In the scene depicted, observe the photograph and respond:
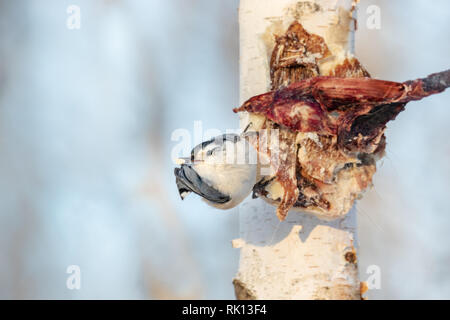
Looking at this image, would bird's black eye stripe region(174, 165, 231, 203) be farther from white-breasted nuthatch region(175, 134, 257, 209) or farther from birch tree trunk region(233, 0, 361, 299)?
birch tree trunk region(233, 0, 361, 299)

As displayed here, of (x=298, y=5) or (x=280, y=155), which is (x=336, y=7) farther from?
(x=280, y=155)

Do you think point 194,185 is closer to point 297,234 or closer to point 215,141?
point 215,141

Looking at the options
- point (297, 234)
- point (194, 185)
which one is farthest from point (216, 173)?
point (297, 234)

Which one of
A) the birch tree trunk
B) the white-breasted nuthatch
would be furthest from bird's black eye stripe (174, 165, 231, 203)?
the birch tree trunk

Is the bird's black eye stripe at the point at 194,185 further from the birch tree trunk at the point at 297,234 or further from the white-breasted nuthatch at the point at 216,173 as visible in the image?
the birch tree trunk at the point at 297,234

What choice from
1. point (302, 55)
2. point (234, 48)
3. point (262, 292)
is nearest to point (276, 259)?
point (262, 292)
